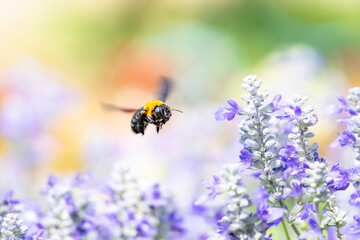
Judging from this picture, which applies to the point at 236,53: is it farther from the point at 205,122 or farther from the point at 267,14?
the point at 205,122

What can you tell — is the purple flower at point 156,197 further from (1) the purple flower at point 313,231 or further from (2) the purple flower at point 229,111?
(1) the purple flower at point 313,231

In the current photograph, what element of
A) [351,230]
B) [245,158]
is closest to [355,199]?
[351,230]

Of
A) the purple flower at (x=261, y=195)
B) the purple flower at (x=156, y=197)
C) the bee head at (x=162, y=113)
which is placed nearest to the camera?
the purple flower at (x=261, y=195)

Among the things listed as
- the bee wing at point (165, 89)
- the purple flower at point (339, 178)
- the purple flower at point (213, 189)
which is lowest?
the purple flower at point (339, 178)

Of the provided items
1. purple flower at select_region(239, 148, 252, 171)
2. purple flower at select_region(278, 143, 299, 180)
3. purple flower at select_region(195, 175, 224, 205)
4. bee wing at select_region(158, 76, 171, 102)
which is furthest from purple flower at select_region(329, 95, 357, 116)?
bee wing at select_region(158, 76, 171, 102)

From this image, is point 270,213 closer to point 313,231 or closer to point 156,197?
point 313,231

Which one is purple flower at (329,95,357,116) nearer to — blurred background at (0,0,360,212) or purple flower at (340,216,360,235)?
purple flower at (340,216,360,235)

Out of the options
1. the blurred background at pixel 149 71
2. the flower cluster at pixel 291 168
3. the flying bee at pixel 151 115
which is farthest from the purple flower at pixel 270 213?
the blurred background at pixel 149 71
